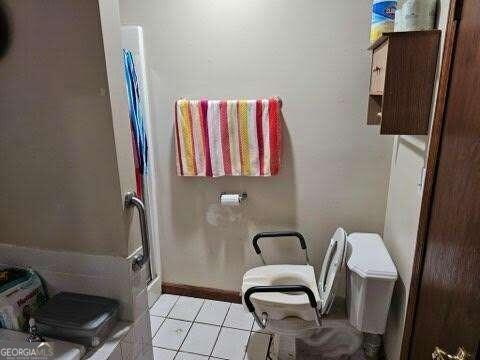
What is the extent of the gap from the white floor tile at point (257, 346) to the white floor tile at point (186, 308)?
0.49m

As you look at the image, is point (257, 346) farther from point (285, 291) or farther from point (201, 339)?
point (285, 291)

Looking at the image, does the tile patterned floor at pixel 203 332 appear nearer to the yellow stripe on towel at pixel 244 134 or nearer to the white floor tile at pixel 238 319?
the white floor tile at pixel 238 319

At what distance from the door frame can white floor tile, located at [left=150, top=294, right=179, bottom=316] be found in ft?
Answer: 5.44

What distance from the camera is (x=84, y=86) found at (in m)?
1.12

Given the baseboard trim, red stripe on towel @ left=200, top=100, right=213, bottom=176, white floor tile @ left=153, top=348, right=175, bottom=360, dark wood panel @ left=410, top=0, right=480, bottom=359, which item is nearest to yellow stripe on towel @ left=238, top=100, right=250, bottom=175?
red stripe on towel @ left=200, top=100, right=213, bottom=176

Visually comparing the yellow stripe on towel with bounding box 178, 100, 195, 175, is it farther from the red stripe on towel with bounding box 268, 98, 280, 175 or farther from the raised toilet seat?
the raised toilet seat

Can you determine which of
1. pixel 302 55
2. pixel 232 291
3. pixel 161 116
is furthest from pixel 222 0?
pixel 232 291

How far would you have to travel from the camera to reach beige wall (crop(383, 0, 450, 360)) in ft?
4.43

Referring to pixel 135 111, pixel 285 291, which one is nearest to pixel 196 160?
pixel 135 111

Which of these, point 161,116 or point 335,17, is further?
point 161,116

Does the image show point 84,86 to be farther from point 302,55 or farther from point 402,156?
point 402,156

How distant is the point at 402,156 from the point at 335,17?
0.88 metres

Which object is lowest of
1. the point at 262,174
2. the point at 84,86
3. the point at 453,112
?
the point at 262,174

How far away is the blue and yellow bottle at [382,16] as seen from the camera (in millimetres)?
1354
